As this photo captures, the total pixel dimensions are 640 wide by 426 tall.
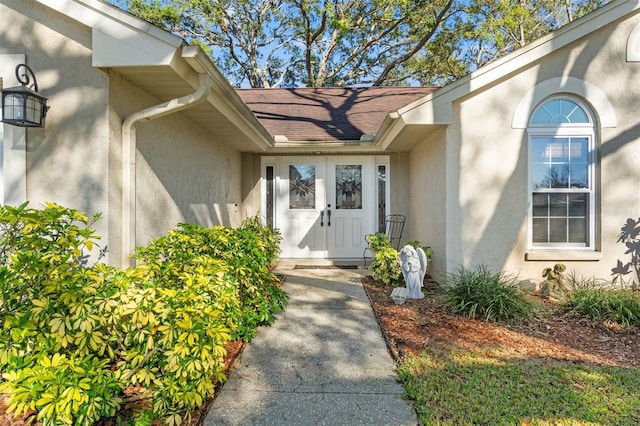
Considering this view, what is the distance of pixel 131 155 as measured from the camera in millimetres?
3639

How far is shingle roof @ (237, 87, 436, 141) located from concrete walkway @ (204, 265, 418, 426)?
4691mm

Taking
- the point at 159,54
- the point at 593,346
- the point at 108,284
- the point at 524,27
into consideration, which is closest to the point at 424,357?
the point at 593,346

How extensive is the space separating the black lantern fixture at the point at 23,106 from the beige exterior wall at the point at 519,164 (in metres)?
5.00

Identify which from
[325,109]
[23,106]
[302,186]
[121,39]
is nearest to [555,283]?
[302,186]

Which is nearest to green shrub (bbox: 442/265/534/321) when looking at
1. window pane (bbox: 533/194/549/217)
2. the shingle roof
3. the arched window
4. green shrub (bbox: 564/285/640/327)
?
green shrub (bbox: 564/285/640/327)

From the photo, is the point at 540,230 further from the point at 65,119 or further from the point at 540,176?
the point at 65,119

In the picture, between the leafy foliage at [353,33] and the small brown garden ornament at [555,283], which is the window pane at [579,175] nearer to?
the small brown garden ornament at [555,283]

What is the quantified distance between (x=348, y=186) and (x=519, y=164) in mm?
3777

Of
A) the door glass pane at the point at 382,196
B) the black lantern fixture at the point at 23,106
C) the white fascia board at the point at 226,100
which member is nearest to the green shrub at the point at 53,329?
the black lantern fixture at the point at 23,106

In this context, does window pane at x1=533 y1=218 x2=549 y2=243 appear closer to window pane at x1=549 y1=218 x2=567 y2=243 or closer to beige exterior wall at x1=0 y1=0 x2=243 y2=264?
window pane at x1=549 y1=218 x2=567 y2=243

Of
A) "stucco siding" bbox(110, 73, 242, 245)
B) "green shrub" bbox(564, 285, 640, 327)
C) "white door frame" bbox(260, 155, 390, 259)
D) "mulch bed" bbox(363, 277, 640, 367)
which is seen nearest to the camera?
"mulch bed" bbox(363, 277, 640, 367)

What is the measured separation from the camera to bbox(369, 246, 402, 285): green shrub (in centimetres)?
590

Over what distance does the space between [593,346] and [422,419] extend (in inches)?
99.0

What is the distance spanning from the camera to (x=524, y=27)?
18.8m
